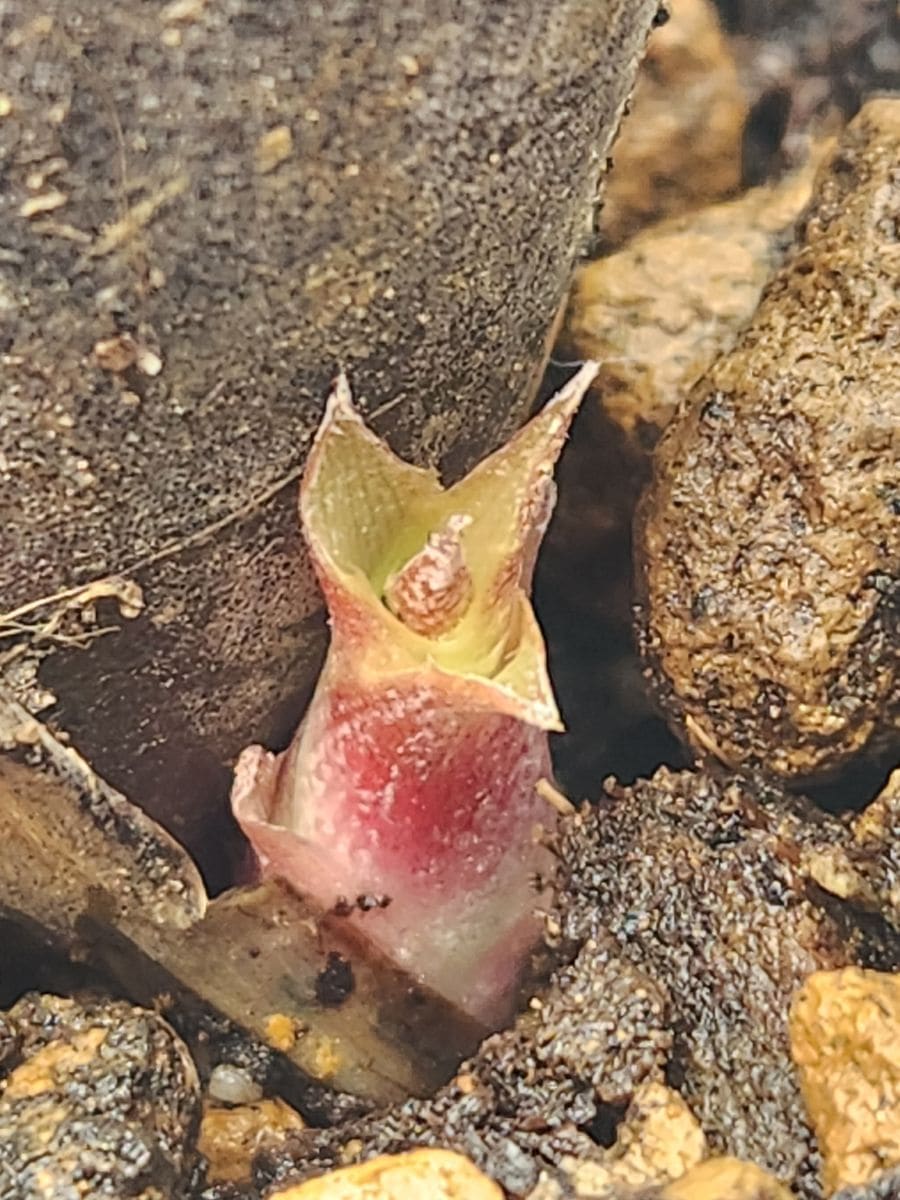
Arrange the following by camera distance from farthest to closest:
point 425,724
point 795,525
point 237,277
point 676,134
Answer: point 676,134 < point 795,525 < point 425,724 < point 237,277

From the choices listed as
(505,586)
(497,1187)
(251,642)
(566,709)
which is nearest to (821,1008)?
(497,1187)

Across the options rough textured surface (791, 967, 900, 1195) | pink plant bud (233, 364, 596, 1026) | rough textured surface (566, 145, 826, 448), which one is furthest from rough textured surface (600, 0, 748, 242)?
rough textured surface (791, 967, 900, 1195)

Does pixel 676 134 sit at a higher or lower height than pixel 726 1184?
higher

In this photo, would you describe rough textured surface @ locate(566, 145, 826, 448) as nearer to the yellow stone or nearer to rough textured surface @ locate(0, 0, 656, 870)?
rough textured surface @ locate(0, 0, 656, 870)

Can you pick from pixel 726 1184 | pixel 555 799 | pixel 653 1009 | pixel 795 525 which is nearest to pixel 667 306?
pixel 795 525

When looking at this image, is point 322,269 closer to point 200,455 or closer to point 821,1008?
point 200,455

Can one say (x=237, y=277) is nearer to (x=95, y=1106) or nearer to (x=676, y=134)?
(x=95, y=1106)
